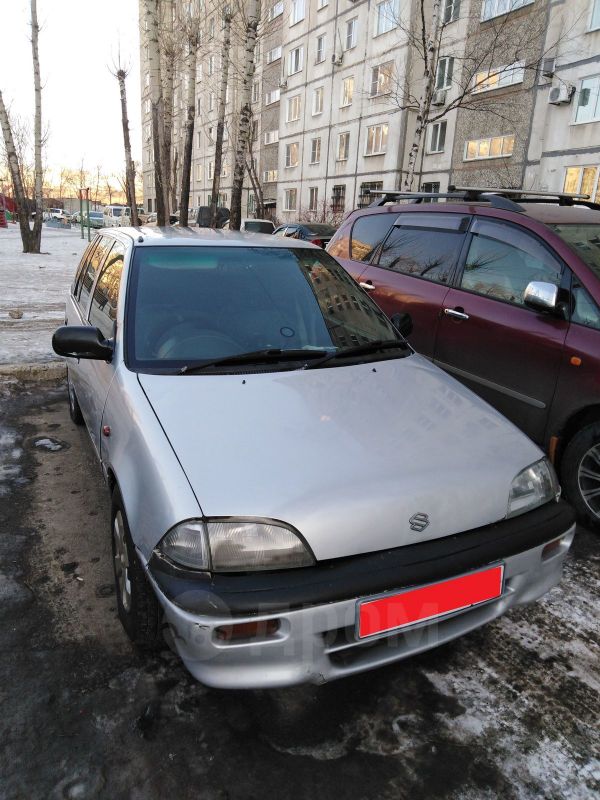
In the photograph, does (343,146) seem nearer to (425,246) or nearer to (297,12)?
(297,12)

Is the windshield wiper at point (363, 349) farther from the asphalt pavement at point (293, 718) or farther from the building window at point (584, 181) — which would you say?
the building window at point (584, 181)

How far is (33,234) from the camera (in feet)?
60.2

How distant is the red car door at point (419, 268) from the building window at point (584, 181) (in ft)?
50.7

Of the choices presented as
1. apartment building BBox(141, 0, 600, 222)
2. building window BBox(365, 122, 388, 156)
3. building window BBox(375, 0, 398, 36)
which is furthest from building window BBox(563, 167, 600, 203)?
building window BBox(375, 0, 398, 36)

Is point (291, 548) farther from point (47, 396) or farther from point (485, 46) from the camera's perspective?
point (485, 46)

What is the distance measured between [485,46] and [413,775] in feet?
80.1

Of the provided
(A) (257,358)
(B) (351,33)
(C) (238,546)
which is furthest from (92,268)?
Answer: (B) (351,33)

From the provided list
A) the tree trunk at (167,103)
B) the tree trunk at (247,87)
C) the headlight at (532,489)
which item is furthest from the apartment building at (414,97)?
the headlight at (532,489)

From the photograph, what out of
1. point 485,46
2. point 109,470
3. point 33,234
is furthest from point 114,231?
point 485,46

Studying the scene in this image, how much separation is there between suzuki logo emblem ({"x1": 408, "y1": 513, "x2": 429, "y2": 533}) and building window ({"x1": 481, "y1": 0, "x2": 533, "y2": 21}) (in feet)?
74.9

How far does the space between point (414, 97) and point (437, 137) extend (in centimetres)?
955

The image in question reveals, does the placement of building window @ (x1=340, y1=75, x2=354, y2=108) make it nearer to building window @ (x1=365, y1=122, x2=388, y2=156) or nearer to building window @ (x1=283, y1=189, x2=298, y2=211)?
building window @ (x1=365, y1=122, x2=388, y2=156)

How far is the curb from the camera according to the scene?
547cm

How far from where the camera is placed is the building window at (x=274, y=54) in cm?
3533
